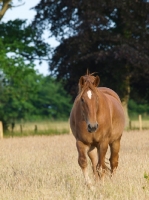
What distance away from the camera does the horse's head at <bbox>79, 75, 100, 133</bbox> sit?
1016 centimetres

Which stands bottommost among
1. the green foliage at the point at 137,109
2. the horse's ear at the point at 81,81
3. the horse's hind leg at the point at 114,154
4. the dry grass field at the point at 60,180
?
the green foliage at the point at 137,109

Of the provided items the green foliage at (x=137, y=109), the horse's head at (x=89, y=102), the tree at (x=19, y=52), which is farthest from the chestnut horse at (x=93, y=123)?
the green foliage at (x=137, y=109)

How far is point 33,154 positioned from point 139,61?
1752 centimetres

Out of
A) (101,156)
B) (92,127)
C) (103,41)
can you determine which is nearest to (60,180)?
(101,156)

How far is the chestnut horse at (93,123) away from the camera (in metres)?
10.3

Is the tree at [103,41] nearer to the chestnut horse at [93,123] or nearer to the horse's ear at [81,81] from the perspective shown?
the chestnut horse at [93,123]

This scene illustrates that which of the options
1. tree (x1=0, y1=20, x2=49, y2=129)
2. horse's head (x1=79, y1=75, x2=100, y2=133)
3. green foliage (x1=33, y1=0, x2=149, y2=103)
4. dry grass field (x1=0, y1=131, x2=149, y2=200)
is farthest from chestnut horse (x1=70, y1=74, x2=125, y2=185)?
tree (x1=0, y1=20, x2=49, y2=129)

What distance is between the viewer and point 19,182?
11016mm

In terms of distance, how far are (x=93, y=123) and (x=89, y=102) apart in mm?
395

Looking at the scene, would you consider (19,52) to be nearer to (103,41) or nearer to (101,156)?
(103,41)

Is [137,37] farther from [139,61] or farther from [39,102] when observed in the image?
[39,102]

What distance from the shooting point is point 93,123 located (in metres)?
10.1

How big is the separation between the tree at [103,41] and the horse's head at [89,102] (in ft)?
77.9

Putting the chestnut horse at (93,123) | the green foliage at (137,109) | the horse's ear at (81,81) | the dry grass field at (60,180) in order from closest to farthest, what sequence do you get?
the dry grass field at (60,180), the chestnut horse at (93,123), the horse's ear at (81,81), the green foliage at (137,109)
